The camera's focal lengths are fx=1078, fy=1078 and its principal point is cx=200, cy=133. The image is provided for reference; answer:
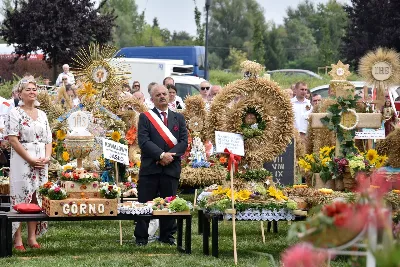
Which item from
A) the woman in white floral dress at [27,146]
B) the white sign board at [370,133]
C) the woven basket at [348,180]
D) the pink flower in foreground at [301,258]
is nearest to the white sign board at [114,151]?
the woman in white floral dress at [27,146]

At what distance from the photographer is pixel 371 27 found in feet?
120

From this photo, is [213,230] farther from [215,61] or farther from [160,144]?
[215,61]

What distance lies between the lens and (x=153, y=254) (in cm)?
1141

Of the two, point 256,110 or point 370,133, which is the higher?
point 256,110

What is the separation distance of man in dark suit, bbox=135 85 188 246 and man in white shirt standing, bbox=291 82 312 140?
6.27 m

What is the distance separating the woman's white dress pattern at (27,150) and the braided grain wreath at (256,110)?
1874 mm

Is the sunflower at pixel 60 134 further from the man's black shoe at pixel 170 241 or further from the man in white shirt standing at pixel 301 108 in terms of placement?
the man in white shirt standing at pixel 301 108

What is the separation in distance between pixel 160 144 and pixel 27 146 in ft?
5.28

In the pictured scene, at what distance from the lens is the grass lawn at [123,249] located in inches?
420

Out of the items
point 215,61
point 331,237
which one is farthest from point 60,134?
point 215,61

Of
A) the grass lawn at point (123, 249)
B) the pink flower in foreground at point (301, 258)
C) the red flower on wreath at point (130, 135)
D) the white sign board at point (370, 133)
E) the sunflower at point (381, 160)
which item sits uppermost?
the red flower on wreath at point (130, 135)

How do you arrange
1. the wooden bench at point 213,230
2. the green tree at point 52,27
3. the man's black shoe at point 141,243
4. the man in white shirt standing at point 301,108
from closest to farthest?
the wooden bench at point 213,230 < the man's black shoe at point 141,243 < the man in white shirt standing at point 301,108 < the green tree at point 52,27

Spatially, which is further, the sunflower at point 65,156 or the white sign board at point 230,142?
the sunflower at point 65,156

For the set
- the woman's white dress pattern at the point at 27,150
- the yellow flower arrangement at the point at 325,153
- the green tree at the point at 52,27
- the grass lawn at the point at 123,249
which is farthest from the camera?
the green tree at the point at 52,27
